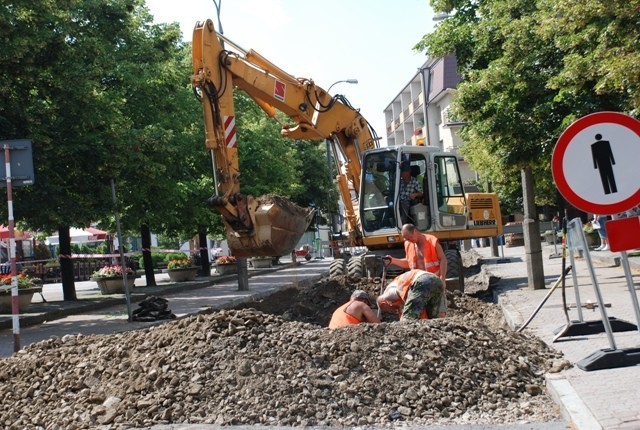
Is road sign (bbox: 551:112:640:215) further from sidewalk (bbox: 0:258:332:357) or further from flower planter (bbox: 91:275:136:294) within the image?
flower planter (bbox: 91:275:136:294)

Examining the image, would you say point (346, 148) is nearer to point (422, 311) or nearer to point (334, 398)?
point (422, 311)

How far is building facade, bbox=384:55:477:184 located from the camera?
222 ft

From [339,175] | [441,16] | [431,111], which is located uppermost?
[431,111]

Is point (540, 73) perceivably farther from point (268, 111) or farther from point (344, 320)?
point (344, 320)

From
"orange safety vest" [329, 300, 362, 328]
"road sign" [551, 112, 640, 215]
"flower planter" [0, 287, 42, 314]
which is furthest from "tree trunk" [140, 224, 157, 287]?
"road sign" [551, 112, 640, 215]

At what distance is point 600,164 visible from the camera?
729 centimetres

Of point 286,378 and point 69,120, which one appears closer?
point 286,378

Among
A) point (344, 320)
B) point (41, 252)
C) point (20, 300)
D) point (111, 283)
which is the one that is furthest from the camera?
point (41, 252)

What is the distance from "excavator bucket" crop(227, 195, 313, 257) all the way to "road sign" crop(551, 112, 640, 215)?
24.0ft

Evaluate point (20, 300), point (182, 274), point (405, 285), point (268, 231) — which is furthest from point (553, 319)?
point (182, 274)

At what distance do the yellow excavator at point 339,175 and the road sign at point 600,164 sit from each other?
24.1ft

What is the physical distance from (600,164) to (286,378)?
3.48 m

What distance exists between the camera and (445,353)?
8.17 m

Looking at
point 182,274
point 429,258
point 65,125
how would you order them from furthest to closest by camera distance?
point 182,274 < point 65,125 < point 429,258
